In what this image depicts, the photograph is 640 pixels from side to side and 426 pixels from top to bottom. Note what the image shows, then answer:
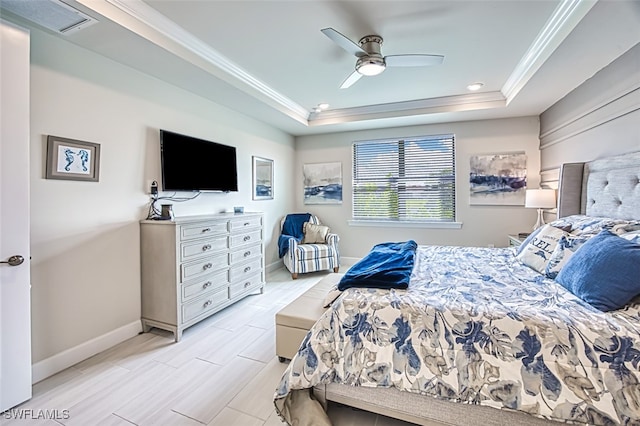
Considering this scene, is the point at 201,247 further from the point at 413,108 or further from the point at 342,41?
the point at 413,108

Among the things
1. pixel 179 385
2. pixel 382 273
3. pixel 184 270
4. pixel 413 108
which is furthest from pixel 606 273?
pixel 413 108

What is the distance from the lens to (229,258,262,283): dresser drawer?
3.24 m

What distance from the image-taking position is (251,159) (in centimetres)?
430

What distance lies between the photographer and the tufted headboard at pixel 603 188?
215 cm

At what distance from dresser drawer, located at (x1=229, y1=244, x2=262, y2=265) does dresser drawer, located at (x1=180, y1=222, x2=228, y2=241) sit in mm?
323

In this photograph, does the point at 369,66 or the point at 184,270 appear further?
the point at 184,270

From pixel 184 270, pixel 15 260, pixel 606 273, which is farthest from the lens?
pixel 184 270

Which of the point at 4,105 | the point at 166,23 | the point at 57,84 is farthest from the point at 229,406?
the point at 166,23

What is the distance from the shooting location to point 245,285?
136 inches

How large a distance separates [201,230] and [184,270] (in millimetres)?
404

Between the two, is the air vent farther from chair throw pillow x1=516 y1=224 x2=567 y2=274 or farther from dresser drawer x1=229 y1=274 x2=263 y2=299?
chair throw pillow x1=516 y1=224 x2=567 y2=274

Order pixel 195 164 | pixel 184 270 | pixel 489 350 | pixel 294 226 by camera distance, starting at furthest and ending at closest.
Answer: pixel 294 226 < pixel 195 164 < pixel 184 270 < pixel 489 350

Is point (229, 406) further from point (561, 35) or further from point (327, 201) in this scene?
point (327, 201)

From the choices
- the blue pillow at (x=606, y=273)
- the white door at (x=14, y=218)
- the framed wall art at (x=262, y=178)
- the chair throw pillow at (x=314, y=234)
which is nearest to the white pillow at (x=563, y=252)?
the blue pillow at (x=606, y=273)
